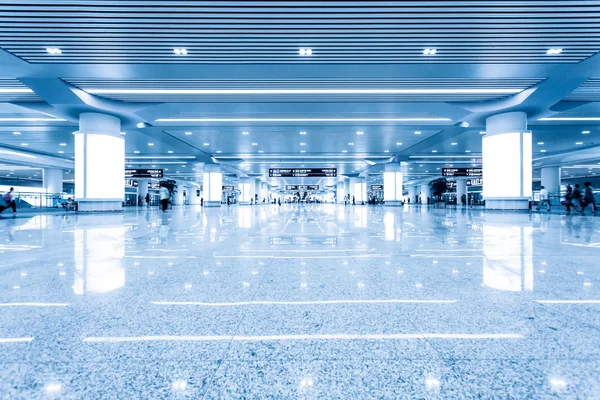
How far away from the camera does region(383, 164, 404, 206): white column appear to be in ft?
106

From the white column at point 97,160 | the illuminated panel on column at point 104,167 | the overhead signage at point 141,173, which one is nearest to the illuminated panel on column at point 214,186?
the overhead signage at point 141,173

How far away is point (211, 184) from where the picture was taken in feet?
108

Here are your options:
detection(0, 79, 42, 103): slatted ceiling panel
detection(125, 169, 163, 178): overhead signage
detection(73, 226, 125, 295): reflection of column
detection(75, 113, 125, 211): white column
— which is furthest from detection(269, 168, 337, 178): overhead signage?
detection(73, 226, 125, 295): reflection of column

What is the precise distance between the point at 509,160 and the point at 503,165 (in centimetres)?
36

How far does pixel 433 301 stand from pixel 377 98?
1160 cm

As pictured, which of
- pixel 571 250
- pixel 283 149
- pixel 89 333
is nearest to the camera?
pixel 89 333

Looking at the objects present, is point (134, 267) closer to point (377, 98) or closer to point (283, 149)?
point (377, 98)

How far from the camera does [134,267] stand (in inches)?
160

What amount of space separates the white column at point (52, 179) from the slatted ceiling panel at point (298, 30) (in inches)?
1299

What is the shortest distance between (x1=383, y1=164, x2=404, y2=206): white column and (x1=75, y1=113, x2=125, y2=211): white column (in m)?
25.0

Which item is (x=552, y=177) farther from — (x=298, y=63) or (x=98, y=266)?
(x=98, y=266)

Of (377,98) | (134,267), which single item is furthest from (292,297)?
(377,98)

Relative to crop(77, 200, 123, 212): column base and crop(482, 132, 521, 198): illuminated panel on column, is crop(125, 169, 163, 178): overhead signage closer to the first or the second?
crop(77, 200, 123, 212): column base

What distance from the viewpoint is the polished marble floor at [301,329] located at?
1535 millimetres
